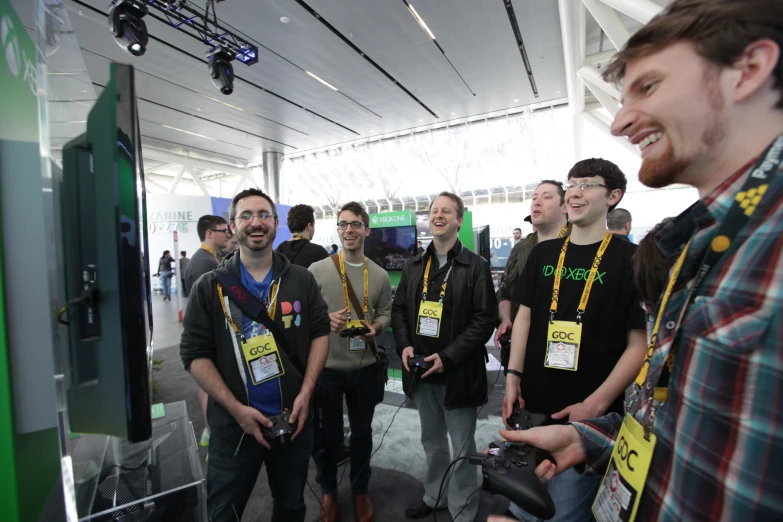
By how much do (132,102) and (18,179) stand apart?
23 centimetres

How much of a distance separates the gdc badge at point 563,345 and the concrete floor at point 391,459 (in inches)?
44.5

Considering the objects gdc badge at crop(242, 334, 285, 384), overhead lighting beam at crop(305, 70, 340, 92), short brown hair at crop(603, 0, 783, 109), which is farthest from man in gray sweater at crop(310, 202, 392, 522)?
overhead lighting beam at crop(305, 70, 340, 92)

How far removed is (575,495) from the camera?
1.28 meters

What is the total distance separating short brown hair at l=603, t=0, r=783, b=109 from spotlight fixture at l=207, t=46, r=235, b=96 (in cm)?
694

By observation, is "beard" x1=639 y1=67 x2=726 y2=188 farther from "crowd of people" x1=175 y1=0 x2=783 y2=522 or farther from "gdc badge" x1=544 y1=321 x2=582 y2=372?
"gdc badge" x1=544 y1=321 x2=582 y2=372

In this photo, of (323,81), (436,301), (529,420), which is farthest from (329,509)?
(323,81)

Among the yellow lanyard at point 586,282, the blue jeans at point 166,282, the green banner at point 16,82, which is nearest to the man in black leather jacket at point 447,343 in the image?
the yellow lanyard at point 586,282

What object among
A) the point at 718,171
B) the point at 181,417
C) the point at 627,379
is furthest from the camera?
the point at 181,417

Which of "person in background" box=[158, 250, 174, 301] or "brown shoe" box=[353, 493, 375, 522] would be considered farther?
"person in background" box=[158, 250, 174, 301]

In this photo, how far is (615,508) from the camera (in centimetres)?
70

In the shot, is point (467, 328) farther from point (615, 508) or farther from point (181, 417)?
point (181, 417)

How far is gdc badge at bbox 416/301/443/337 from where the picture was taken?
203 centimetres

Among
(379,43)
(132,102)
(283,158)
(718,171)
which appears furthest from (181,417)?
(283,158)

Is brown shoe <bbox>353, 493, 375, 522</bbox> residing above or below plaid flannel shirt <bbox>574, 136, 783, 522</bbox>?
below
